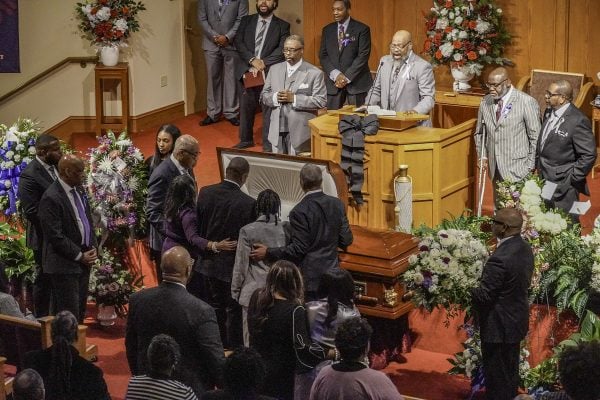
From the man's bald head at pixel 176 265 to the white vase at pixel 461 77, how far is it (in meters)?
6.31

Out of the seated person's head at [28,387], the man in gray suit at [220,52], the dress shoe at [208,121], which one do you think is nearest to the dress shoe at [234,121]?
the man in gray suit at [220,52]

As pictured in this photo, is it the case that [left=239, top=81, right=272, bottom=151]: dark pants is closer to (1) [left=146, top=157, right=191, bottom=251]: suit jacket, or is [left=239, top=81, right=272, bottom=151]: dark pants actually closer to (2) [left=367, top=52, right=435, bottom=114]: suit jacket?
(2) [left=367, top=52, right=435, bottom=114]: suit jacket

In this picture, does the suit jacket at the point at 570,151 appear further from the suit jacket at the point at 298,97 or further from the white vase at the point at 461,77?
the white vase at the point at 461,77

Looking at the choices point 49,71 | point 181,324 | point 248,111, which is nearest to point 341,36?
point 248,111

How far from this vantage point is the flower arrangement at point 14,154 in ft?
29.9

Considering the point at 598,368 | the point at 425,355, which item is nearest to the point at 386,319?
the point at 425,355

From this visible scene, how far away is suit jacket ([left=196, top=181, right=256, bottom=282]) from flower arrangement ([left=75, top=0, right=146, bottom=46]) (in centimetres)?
530

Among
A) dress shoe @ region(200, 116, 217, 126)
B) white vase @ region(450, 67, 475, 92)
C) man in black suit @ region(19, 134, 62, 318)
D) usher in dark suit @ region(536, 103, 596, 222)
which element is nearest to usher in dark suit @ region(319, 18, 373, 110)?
white vase @ region(450, 67, 475, 92)

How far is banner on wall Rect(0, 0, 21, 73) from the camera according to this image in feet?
36.6

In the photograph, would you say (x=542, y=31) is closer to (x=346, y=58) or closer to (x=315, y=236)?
(x=346, y=58)

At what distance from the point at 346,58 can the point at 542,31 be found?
2061 millimetres

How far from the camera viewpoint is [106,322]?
8.52m

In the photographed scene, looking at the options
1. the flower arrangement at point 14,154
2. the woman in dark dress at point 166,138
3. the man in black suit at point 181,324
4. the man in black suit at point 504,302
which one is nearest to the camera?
the man in black suit at point 181,324

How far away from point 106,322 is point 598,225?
3.36m
